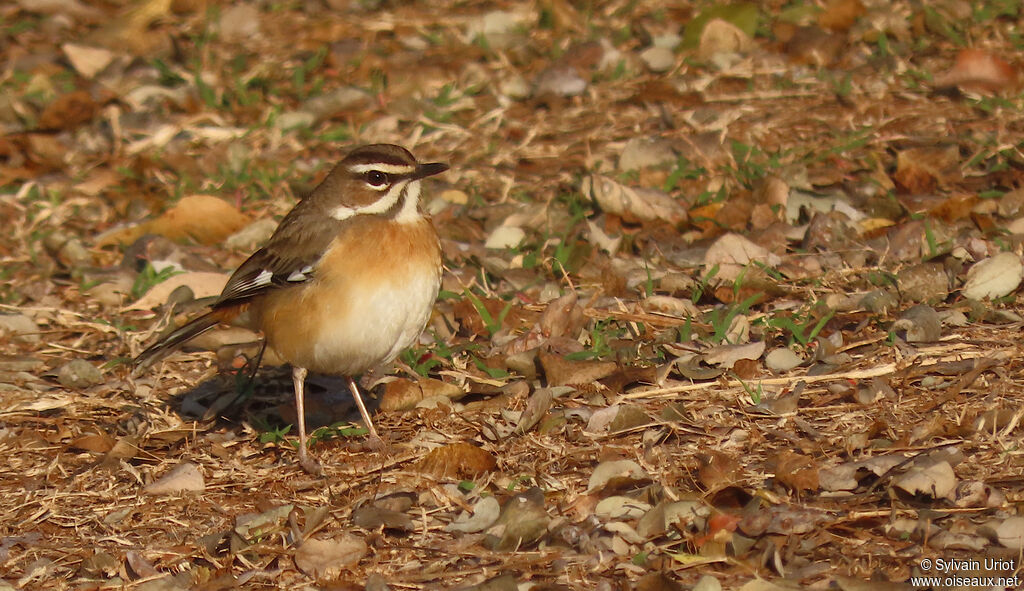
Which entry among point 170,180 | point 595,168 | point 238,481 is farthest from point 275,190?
point 238,481

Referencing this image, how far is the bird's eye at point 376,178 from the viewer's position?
270 inches

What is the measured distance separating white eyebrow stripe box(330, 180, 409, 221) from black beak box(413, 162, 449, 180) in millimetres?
94

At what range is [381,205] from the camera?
683 centimetres

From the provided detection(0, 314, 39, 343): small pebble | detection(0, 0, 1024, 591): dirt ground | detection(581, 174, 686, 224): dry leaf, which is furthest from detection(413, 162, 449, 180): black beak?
detection(0, 314, 39, 343): small pebble

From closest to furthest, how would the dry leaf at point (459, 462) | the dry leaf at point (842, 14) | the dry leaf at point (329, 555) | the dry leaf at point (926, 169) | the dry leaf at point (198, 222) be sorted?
the dry leaf at point (329, 555), the dry leaf at point (459, 462), the dry leaf at point (926, 169), the dry leaf at point (198, 222), the dry leaf at point (842, 14)

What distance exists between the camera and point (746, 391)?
629cm

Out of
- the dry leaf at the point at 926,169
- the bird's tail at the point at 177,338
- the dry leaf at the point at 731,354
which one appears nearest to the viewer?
the dry leaf at the point at 731,354

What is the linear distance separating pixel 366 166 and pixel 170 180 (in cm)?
416

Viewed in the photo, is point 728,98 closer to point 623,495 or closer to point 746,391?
point 746,391

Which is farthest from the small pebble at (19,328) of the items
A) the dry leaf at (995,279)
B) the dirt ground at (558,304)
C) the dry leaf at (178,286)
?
the dry leaf at (995,279)

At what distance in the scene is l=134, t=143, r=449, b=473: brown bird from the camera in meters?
6.48

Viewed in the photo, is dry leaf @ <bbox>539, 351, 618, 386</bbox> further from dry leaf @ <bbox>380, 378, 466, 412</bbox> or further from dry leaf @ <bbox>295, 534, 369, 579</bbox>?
dry leaf @ <bbox>295, 534, 369, 579</bbox>

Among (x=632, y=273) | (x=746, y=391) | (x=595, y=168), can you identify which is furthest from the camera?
(x=595, y=168)

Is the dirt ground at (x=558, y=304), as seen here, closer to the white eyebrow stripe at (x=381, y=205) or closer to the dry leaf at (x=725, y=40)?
the dry leaf at (x=725, y=40)
